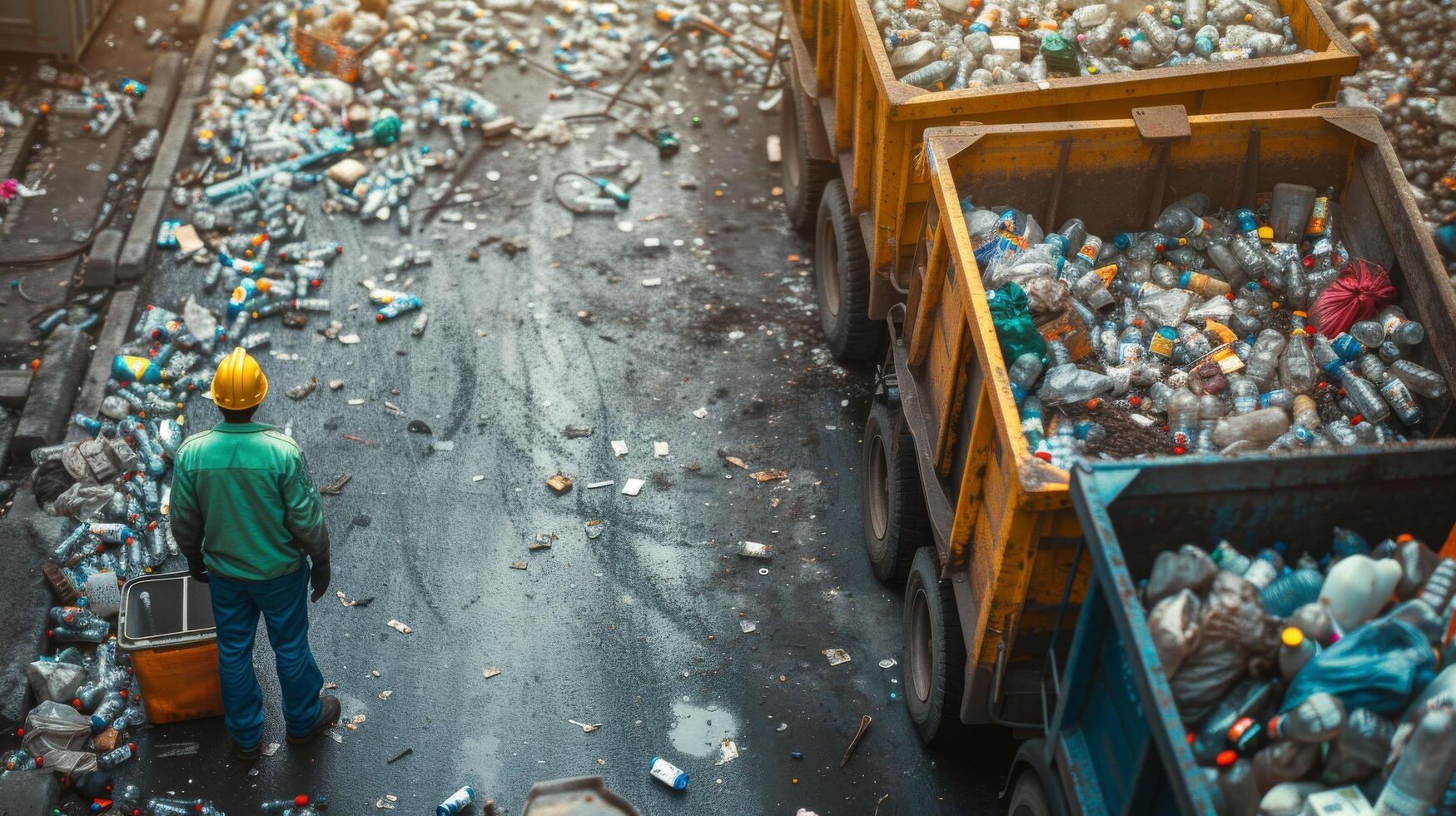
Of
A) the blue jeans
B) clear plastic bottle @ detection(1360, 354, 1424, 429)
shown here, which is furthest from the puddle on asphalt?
clear plastic bottle @ detection(1360, 354, 1424, 429)

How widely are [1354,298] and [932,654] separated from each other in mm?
2178

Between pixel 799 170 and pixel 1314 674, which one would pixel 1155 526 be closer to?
pixel 1314 674

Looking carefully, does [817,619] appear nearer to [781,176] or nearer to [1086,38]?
[1086,38]

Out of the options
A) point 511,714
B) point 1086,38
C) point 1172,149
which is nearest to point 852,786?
point 511,714

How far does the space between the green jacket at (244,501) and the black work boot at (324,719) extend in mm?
820

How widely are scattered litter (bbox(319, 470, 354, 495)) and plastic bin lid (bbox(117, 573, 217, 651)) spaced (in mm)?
1226

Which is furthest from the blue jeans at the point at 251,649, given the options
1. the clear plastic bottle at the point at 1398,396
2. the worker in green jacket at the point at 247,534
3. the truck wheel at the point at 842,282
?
the clear plastic bottle at the point at 1398,396

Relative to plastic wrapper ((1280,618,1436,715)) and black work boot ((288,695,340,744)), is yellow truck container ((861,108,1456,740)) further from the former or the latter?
black work boot ((288,695,340,744))

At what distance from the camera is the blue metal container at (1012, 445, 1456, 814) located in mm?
3162

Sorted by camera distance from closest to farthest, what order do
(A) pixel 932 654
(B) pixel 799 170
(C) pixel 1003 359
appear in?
(C) pixel 1003 359 < (A) pixel 932 654 < (B) pixel 799 170

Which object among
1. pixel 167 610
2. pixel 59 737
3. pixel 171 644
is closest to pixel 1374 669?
pixel 171 644

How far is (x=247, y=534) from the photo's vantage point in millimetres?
4355

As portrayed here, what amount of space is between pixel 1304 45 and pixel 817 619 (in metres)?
3.64

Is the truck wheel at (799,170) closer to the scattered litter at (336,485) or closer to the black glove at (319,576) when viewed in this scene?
the scattered litter at (336,485)
